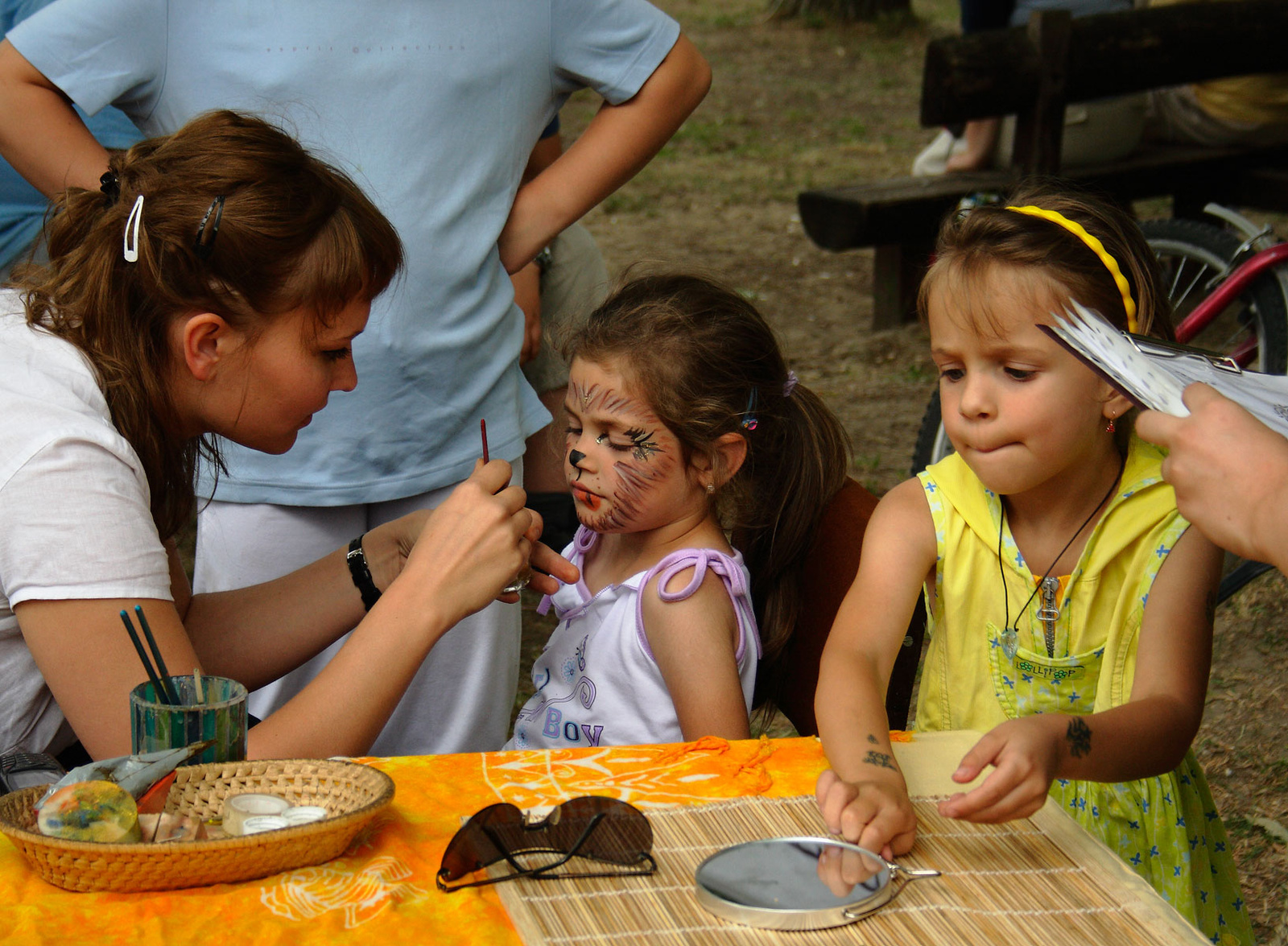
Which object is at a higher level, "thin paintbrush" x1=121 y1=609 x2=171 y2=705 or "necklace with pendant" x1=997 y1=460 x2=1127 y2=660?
"thin paintbrush" x1=121 y1=609 x2=171 y2=705

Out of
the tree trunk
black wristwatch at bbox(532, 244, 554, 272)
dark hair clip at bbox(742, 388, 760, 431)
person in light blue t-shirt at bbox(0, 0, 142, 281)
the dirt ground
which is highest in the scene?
the tree trunk

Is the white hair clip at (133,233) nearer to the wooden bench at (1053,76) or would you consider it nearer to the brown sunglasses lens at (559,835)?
the brown sunglasses lens at (559,835)

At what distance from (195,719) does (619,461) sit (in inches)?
38.6

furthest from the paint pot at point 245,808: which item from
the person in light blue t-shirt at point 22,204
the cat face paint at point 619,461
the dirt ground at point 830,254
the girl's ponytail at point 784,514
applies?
the person in light blue t-shirt at point 22,204

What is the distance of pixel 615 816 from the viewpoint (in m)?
1.23

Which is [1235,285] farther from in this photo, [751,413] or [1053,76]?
[751,413]

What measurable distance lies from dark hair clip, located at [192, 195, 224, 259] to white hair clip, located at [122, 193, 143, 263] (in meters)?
0.07

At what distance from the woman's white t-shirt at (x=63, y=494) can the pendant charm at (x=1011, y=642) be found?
1.16m

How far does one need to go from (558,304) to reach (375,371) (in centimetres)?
129

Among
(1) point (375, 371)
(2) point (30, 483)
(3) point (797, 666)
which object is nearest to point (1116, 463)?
(3) point (797, 666)

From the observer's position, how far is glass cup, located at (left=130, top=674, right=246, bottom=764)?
50.4 inches

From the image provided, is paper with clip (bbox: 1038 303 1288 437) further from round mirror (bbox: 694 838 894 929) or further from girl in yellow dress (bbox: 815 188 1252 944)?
round mirror (bbox: 694 838 894 929)

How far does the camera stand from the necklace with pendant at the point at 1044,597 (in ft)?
5.90

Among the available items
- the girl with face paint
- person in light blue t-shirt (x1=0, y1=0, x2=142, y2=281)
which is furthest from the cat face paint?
person in light blue t-shirt (x1=0, y1=0, x2=142, y2=281)
